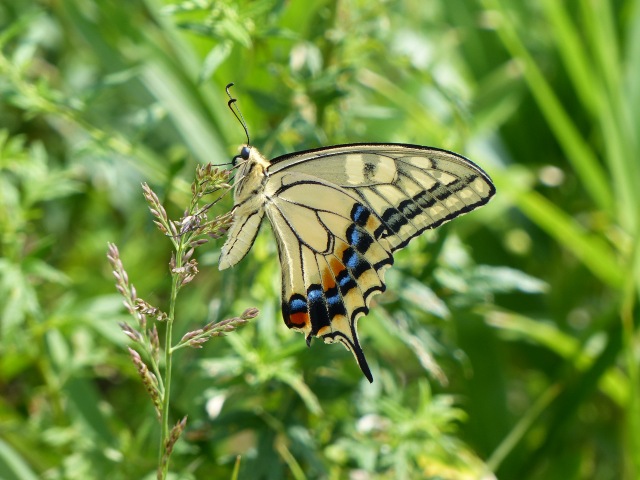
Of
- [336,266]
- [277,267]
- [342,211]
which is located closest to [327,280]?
[336,266]

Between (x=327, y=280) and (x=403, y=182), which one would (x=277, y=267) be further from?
(x=403, y=182)

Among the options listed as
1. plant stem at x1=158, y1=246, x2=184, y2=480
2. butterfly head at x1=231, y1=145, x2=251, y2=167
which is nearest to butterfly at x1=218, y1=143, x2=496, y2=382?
butterfly head at x1=231, y1=145, x2=251, y2=167

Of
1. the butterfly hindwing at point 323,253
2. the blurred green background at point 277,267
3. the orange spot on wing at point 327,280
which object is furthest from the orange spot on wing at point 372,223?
the blurred green background at point 277,267

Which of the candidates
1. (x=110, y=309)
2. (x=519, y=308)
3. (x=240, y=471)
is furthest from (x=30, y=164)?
(x=519, y=308)

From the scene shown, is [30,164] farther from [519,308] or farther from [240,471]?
[519,308]

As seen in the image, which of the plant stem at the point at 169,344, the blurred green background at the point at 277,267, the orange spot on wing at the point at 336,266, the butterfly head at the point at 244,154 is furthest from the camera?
the blurred green background at the point at 277,267

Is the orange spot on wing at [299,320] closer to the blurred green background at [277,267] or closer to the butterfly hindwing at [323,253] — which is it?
the butterfly hindwing at [323,253]
